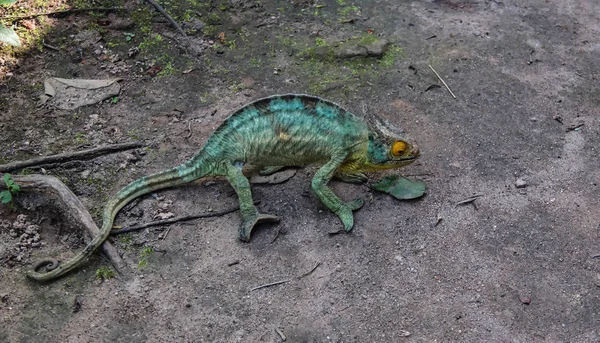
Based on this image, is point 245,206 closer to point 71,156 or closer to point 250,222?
point 250,222

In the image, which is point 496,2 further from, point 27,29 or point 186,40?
point 27,29

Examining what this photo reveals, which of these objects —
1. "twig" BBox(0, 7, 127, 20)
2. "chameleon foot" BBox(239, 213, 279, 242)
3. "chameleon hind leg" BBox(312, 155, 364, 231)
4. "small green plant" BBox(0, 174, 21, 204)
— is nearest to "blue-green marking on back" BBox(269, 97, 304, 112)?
"chameleon hind leg" BBox(312, 155, 364, 231)

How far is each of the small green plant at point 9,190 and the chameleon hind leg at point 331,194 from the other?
2.52m

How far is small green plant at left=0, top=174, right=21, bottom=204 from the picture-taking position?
4.61 metres

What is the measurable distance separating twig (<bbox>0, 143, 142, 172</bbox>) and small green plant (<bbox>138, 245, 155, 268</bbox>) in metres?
1.25

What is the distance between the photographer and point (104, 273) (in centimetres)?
424

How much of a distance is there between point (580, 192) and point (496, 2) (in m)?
3.69

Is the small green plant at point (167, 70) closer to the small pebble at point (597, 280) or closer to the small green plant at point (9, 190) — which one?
the small green plant at point (9, 190)

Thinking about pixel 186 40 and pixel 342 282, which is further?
pixel 186 40

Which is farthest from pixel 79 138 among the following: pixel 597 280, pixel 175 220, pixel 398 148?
pixel 597 280

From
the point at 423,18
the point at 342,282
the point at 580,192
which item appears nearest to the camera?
the point at 342,282

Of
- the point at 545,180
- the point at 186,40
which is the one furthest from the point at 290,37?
the point at 545,180

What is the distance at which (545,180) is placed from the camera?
507 centimetres

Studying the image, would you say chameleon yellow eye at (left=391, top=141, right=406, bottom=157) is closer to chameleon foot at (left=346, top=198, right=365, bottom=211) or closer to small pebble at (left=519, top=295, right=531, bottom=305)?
chameleon foot at (left=346, top=198, right=365, bottom=211)
